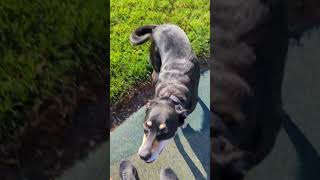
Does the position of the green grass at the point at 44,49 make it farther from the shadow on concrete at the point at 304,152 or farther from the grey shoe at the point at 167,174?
the shadow on concrete at the point at 304,152

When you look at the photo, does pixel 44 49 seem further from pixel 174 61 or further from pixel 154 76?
pixel 174 61

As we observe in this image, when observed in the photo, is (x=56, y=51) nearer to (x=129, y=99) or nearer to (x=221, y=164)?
(x=129, y=99)

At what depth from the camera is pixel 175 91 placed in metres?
4.08

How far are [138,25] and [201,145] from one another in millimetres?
965

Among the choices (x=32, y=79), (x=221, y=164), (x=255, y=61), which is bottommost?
(x=221, y=164)

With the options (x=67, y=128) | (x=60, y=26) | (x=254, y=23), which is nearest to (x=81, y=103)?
(x=67, y=128)

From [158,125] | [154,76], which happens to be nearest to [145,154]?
[158,125]

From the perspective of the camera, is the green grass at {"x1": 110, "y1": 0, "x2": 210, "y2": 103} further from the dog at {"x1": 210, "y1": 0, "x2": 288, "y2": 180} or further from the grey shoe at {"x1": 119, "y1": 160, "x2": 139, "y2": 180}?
the grey shoe at {"x1": 119, "y1": 160, "x2": 139, "y2": 180}

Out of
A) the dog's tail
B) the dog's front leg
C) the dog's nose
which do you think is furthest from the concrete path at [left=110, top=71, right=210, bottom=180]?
the dog's tail

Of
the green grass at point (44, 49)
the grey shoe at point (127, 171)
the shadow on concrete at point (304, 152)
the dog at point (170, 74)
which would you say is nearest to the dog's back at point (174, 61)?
the dog at point (170, 74)

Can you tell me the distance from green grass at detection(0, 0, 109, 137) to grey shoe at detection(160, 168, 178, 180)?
0.91m

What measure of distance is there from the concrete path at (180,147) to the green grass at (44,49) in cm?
58

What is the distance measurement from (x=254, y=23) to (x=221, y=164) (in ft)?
→ 3.43

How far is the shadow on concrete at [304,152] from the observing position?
14.1 ft
